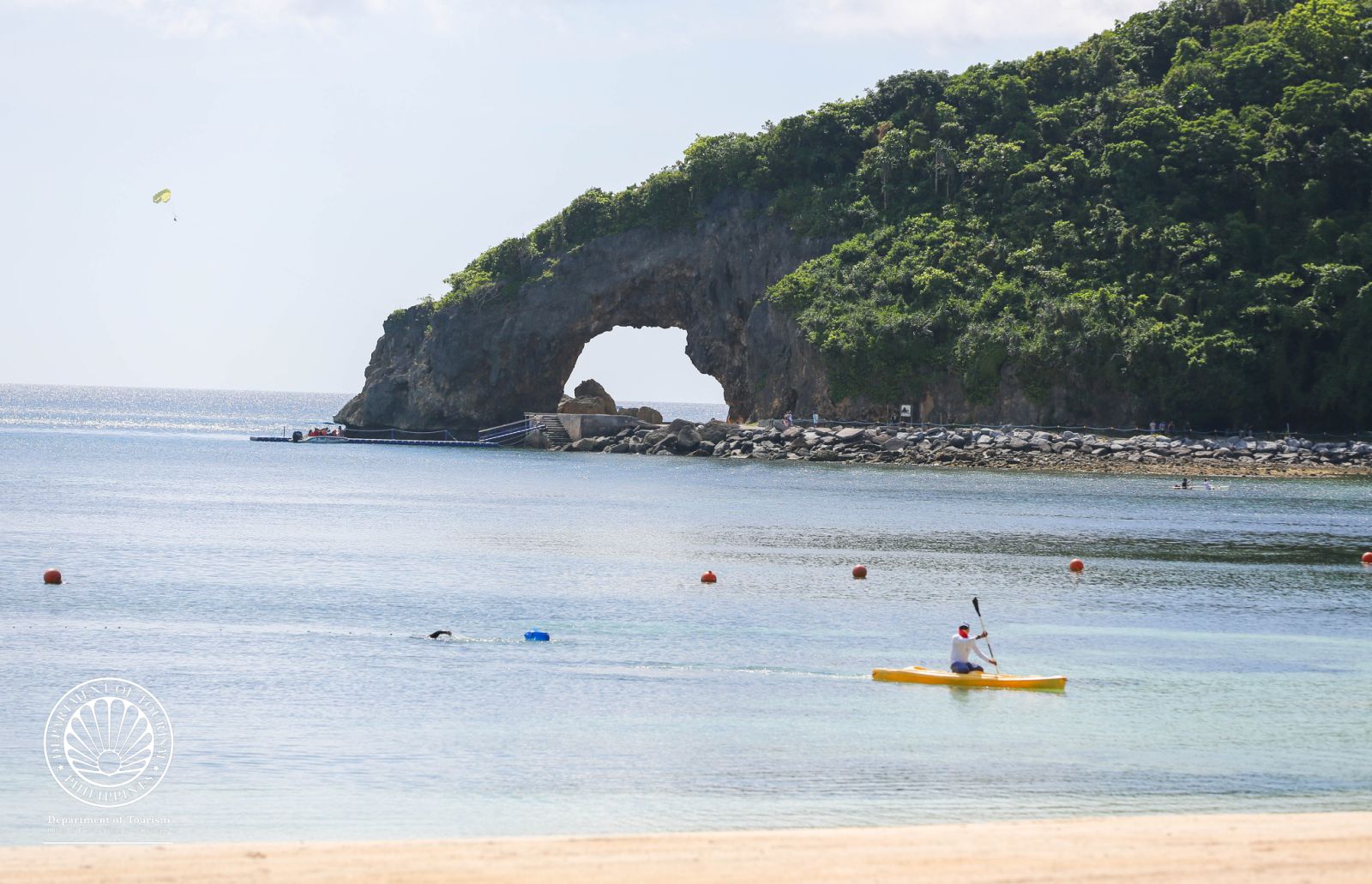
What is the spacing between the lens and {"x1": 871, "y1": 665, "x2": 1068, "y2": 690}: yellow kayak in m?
24.2

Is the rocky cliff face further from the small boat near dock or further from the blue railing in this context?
the blue railing

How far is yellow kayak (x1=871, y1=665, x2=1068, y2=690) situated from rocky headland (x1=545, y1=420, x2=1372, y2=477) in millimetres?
59617

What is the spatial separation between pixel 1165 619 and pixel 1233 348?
57.5 m

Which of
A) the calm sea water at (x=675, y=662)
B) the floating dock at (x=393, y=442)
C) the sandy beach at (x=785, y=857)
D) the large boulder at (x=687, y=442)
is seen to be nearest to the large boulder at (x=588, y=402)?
the floating dock at (x=393, y=442)

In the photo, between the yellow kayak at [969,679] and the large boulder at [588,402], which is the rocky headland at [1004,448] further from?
the yellow kayak at [969,679]

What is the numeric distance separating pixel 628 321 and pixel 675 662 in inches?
3604

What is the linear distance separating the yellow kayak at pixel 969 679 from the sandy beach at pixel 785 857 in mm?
9855

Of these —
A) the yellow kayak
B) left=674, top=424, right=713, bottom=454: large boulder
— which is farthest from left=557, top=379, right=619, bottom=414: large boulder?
the yellow kayak

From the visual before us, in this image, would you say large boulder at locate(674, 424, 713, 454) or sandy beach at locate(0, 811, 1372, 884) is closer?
sandy beach at locate(0, 811, 1372, 884)

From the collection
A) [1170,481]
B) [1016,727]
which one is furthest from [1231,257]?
[1016,727]

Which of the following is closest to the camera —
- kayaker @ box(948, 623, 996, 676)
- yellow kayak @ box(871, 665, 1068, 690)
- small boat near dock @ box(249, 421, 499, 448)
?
yellow kayak @ box(871, 665, 1068, 690)

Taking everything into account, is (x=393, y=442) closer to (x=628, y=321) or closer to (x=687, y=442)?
(x=628, y=321)

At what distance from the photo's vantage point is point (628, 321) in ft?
384

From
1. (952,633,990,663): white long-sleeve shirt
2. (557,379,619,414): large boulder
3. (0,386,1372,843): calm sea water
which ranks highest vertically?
(557,379,619,414): large boulder
